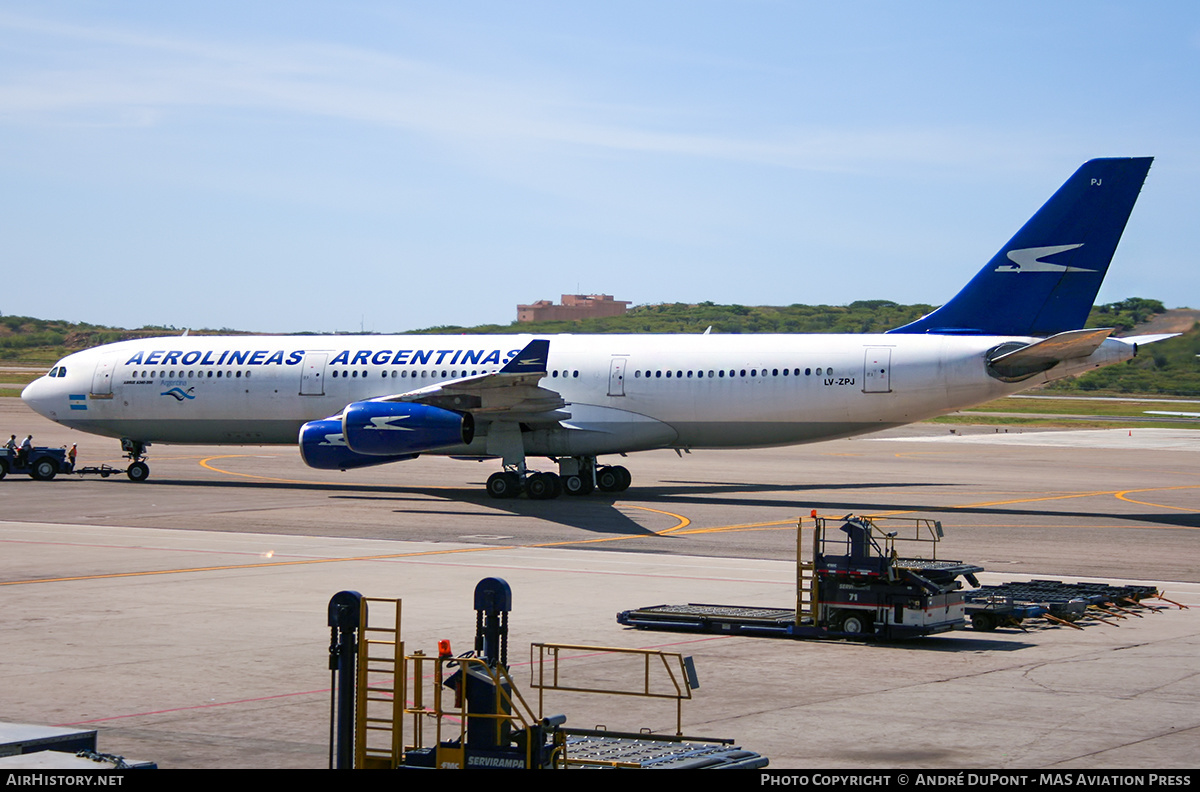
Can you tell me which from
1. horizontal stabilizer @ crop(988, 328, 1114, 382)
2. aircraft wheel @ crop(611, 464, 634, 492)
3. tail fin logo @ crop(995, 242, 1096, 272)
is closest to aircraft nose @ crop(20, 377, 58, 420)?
aircraft wheel @ crop(611, 464, 634, 492)

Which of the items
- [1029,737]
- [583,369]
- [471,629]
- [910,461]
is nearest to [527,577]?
[471,629]

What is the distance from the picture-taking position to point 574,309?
17450 centimetres

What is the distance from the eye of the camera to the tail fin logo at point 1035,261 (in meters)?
34.8

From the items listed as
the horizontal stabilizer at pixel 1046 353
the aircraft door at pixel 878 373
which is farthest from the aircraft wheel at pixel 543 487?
the horizontal stabilizer at pixel 1046 353

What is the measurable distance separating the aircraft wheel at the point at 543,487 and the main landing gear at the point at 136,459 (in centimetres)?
1392

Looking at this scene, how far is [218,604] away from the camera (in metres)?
19.2

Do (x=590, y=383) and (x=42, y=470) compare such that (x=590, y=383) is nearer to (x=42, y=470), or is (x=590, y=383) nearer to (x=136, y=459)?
(x=136, y=459)

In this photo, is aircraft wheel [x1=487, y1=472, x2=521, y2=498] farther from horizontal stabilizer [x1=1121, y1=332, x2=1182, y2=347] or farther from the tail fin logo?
horizontal stabilizer [x1=1121, y1=332, x2=1182, y2=347]

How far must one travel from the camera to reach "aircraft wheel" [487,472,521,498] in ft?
121

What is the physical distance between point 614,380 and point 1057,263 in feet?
41.8

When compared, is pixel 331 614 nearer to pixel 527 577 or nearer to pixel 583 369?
pixel 527 577

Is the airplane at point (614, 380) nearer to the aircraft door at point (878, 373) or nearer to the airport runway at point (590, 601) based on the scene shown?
the aircraft door at point (878, 373)

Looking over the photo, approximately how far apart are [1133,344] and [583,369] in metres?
15.3

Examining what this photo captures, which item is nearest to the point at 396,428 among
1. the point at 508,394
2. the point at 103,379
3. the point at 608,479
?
the point at 508,394
